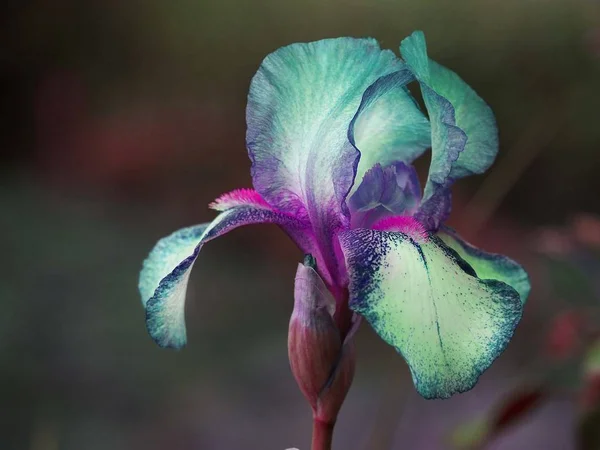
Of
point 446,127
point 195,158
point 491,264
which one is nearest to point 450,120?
point 446,127

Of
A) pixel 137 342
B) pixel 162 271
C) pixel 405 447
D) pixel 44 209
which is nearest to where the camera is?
pixel 162 271

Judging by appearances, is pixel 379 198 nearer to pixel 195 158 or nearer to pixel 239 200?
pixel 239 200

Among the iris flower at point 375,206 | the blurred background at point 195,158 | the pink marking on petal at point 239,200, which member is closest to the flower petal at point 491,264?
the iris flower at point 375,206

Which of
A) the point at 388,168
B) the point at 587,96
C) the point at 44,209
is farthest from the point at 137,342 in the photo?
the point at 388,168

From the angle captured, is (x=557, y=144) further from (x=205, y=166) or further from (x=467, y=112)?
(x=467, y=112)

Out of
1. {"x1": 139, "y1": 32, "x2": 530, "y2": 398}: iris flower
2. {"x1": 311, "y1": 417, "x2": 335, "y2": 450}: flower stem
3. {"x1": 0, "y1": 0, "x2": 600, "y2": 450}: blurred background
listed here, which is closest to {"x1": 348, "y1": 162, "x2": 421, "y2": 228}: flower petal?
{"x1": 139, "y1": 32, "x2": 530, "y2": 398}: iris flower

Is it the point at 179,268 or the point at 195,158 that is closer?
the point at 179,268

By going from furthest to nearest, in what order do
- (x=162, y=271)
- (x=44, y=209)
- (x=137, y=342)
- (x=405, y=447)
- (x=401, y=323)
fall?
(x=44, y=209) → (x=137, y=342) → (x=405, y=447) → (x=162, y=271) → (x=401, y=323)
